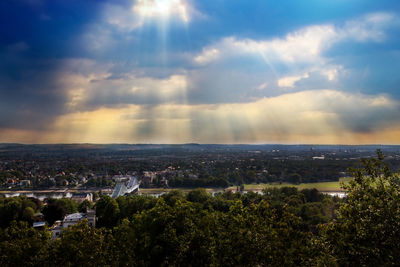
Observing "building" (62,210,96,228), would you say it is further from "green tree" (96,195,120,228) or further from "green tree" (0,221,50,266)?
"green tree" (0,221,50,266)

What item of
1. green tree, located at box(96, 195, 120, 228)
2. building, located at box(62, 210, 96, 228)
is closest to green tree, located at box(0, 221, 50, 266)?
building, located at box(62, 210, 96, 228)

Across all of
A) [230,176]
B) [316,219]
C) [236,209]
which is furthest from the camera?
[230,176]

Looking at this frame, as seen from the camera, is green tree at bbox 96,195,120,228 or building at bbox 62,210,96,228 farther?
green tree at bbox 96,195,120,228

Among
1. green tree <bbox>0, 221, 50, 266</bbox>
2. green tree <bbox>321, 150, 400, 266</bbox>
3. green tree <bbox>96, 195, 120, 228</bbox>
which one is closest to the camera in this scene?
green tree <bbox>321, 150, 400, 266</bbox>

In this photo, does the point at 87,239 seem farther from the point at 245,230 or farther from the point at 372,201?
the point at 372,201

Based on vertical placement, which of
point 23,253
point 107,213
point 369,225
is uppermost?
point 369,225

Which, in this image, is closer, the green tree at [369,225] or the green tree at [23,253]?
the green tree at [369,225]

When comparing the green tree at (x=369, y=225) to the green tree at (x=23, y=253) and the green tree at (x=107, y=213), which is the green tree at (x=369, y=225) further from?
the green tree at (x=107, y=213)

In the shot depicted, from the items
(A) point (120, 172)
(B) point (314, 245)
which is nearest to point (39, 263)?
(B) point (314, 245)

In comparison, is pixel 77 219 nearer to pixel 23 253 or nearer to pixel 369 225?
pixel 23 253

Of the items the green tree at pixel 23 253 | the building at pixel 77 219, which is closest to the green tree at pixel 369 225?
the green tree at pixel 23 253

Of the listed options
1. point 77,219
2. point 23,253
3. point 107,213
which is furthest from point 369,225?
point 107,213
